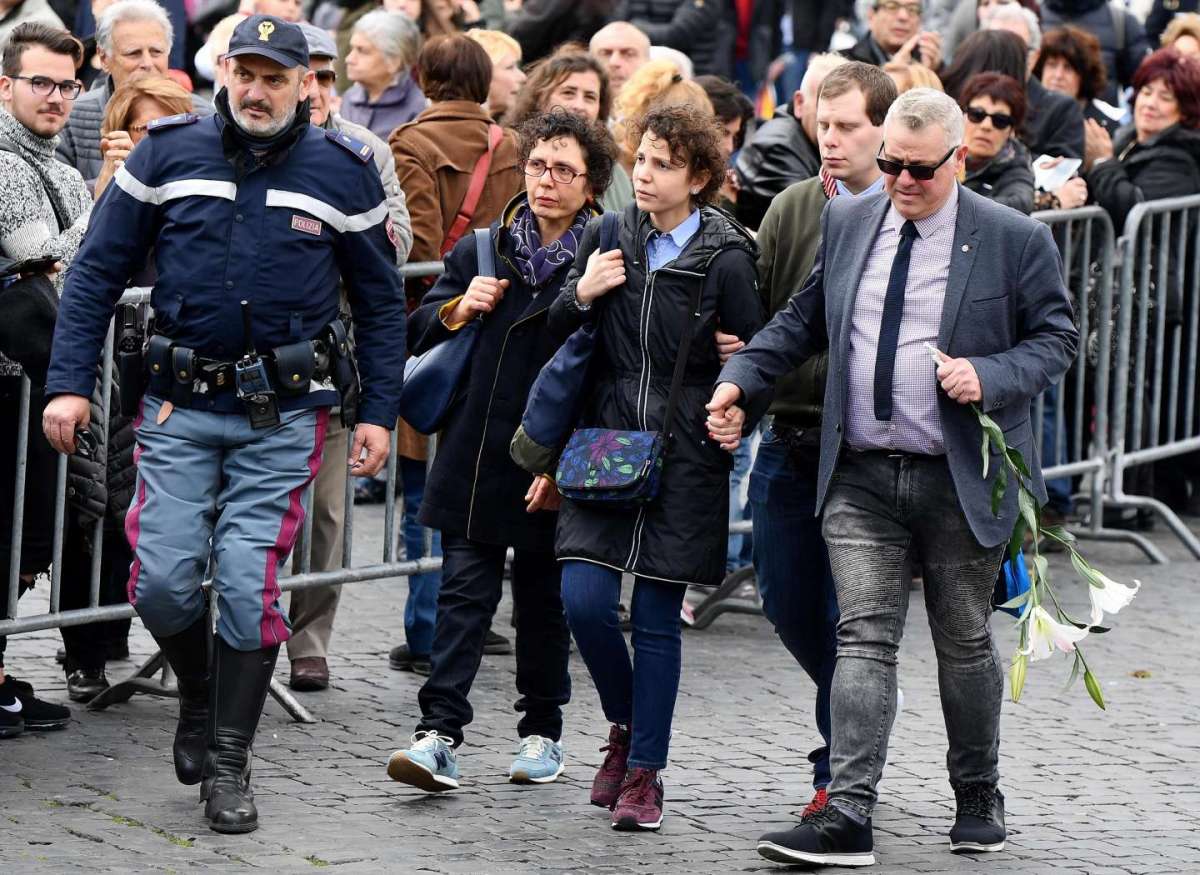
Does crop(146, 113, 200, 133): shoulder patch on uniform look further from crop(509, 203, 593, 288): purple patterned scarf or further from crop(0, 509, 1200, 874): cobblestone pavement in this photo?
crop(0, 509, 1200, 874): cobblestone pavement

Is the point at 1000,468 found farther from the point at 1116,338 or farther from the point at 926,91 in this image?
the point at 1116,338

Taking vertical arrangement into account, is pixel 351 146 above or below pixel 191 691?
above

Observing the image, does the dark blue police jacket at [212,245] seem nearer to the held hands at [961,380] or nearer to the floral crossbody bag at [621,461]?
the floral crossbody bag at [621,461]

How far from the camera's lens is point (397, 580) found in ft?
30.5

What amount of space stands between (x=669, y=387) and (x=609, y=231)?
48 centimetres

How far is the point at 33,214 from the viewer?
6523 millimetres

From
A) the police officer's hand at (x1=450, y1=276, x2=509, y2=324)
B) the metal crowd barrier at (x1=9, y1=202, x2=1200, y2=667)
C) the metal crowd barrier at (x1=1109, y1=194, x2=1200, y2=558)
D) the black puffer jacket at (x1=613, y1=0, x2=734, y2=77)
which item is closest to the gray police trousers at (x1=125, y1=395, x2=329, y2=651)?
the police officer's hand at (x1=450, y1=276, x2=509, y2=324)

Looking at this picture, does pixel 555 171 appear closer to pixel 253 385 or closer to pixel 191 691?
pixel 253 385

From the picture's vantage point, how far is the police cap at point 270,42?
582 cm

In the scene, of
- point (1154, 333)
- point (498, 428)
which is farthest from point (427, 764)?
point (1154, 333)

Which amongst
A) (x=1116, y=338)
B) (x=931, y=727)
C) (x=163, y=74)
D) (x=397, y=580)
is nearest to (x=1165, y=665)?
(x=931, y=727)

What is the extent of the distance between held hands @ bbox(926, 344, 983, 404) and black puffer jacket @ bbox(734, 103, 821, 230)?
10.9ft

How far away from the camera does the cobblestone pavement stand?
5715mm

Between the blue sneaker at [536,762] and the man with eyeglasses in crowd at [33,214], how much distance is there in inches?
58.9
